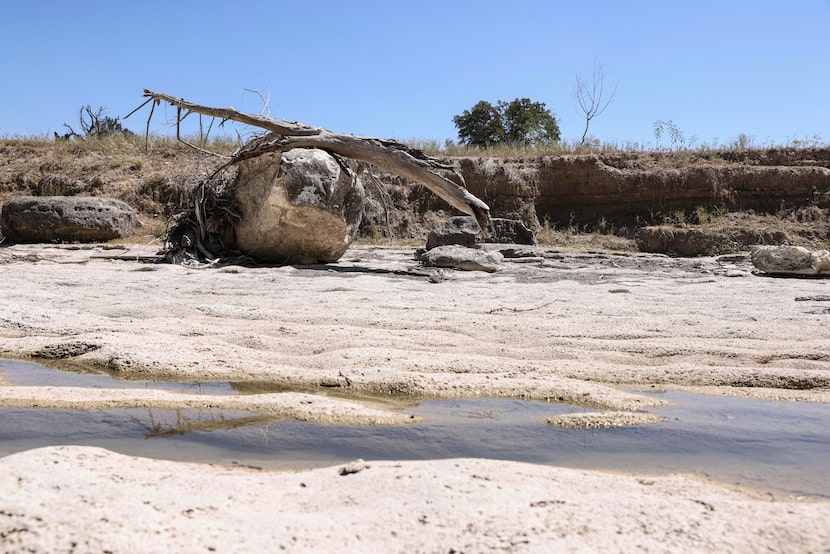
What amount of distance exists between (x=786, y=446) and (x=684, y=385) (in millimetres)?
868

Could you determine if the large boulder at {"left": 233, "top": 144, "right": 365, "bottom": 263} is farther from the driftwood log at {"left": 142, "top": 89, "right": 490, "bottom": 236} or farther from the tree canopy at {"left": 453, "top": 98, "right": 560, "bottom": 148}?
the tree canopy at {"left": 453, "top": 98, "right": 560, "bottom": 148}

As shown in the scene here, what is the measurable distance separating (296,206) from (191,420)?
556cm

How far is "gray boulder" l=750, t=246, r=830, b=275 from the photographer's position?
7.89 m

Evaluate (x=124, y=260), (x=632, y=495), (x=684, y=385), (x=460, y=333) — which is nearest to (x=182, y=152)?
(x=124, y=260)

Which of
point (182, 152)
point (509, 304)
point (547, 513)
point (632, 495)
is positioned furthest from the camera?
point (182, 152)

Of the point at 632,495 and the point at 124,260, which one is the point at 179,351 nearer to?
the point at 632,495

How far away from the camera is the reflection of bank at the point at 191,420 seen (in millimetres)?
2508

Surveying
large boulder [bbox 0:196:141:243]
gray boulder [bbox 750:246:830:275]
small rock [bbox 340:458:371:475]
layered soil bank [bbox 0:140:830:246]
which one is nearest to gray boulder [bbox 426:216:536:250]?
gray boulder [bbox 750:246:830:275]

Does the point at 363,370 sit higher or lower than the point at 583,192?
lower

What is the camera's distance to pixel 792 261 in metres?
8.03

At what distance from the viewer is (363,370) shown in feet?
10.9

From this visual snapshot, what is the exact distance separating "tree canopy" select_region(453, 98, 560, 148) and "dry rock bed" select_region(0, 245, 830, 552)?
1963 centimetres

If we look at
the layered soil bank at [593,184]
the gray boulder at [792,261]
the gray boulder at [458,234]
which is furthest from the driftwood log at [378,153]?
the layered soil bank at [593,184]

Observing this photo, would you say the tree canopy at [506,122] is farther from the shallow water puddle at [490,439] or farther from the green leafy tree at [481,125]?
the shallow water puddle at [490,439]
